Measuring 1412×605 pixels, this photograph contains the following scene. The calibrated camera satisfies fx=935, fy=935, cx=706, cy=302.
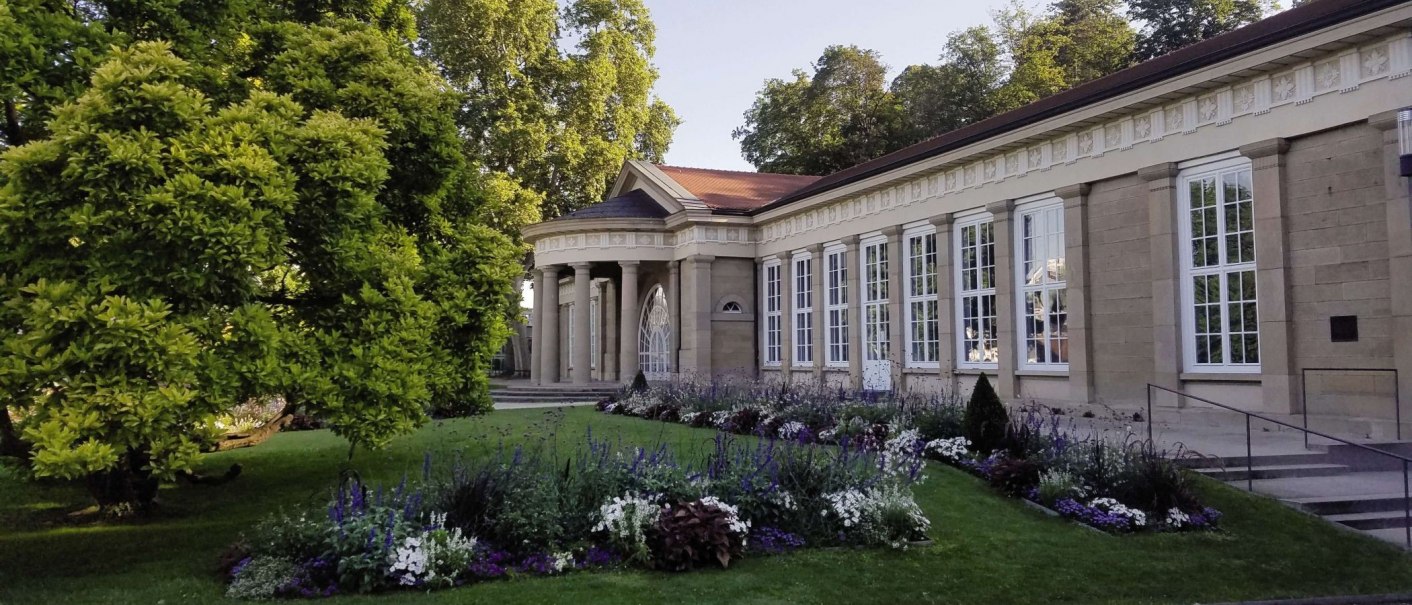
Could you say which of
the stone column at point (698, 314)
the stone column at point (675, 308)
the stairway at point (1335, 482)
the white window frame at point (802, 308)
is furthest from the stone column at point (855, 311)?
the stairway at point (1335, 482)

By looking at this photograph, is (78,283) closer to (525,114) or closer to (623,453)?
(623,453)

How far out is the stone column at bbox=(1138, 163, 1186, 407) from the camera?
15.4 metres

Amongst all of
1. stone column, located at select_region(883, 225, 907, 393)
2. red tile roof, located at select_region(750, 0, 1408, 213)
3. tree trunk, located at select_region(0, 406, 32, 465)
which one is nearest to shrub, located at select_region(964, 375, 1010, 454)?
red tile roof, located at select_region(750, 0, 1408, 213)

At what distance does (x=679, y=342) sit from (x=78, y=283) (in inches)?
944

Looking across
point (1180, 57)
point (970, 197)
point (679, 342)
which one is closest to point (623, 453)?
point (970, 197)

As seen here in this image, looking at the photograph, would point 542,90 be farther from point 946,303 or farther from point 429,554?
point 429,554

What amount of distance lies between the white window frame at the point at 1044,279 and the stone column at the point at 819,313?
785 cm

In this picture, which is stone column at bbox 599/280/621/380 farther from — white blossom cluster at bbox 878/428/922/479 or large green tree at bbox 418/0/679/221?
white blossom cluster at bbox 878/428/922/479

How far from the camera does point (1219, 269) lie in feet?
48.9

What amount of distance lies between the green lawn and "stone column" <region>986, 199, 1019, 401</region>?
8395 millimetres

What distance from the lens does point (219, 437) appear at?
7.49m

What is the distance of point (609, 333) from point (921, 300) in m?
Result: 16.5

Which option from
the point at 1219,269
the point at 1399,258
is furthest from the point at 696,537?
the point at 1219,269

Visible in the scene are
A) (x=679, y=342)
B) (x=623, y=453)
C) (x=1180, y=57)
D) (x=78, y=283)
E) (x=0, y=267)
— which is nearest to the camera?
(x=78, y=283)
